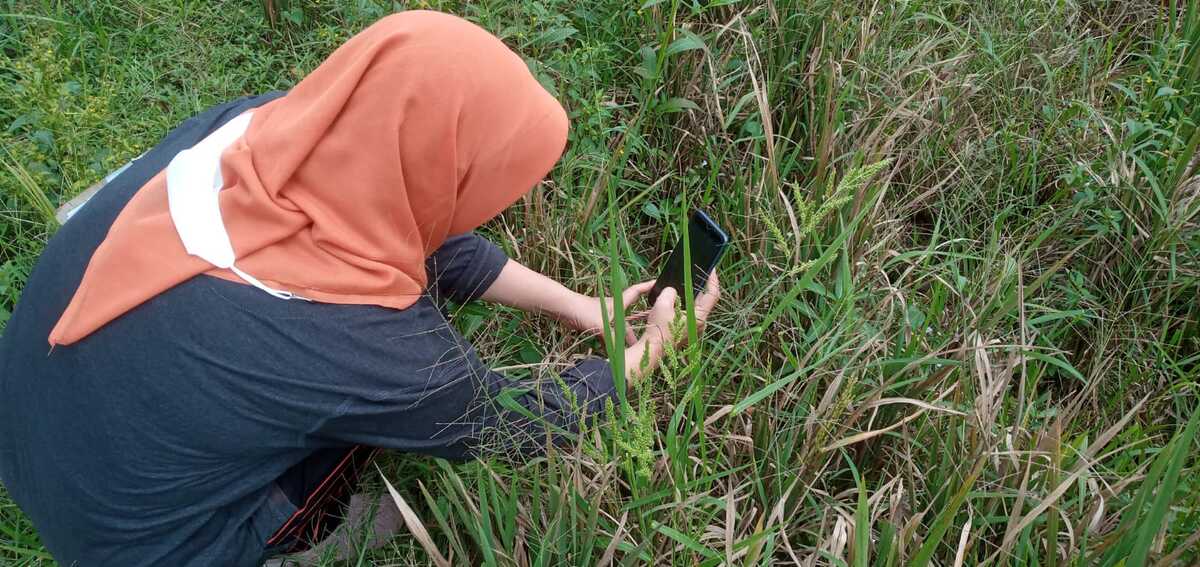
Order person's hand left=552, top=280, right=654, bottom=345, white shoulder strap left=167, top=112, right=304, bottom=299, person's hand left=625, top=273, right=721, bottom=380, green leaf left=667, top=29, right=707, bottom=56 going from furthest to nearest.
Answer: green leaf left=667, top=29, right=707, bottom=56 < person's hand left=552, top=280, right=654, bottom=345 < person's hand left=625, top=273, right=721, bottom=380 < white shoulder strap left=167, top=112, right=304, bottom=299

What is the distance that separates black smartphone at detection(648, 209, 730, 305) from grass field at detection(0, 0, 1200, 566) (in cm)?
10

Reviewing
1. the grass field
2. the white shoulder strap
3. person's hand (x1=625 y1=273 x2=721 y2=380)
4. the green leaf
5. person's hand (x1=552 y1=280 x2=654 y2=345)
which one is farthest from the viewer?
the green leaf

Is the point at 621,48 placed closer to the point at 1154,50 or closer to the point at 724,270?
the point at 724,270

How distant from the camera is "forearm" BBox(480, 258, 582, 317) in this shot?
1979 mm

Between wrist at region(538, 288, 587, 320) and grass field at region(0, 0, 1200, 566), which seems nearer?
grass field at region(0, 0, 1200, 566)

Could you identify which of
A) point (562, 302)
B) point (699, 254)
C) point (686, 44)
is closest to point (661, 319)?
point (699, 254)

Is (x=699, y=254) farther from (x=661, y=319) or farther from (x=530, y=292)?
(x=530, y=292)

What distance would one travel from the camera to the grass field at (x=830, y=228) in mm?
1597

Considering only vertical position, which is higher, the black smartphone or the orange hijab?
the orange hijab

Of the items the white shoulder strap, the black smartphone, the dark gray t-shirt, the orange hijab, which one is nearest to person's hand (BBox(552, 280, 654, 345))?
the black smartphone

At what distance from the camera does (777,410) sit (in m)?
1.67

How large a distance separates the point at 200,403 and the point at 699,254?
967 millimetres

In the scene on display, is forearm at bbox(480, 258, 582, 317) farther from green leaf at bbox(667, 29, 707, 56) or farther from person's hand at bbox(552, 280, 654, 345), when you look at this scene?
green leaf at bbox(667, 29, 707, 56)

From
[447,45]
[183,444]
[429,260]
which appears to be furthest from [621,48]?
[183,444]
